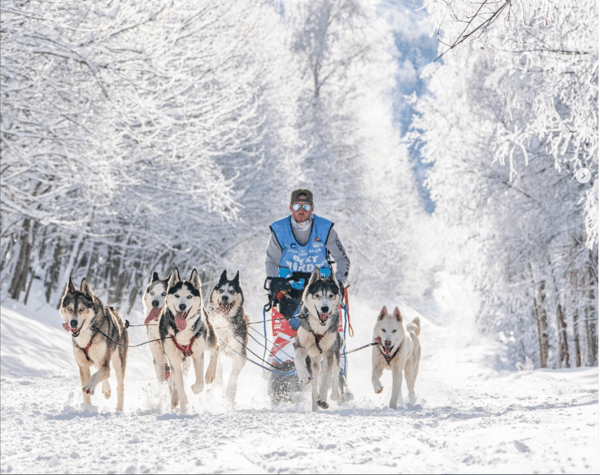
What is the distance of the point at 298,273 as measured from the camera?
691 cm

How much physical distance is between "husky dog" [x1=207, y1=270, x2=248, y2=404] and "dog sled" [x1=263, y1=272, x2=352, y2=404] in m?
0.28

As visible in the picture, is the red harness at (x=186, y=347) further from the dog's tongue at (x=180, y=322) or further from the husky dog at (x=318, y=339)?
the husky dog at (x=318, y=339)

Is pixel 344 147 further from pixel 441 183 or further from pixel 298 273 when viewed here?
pixel 298 273

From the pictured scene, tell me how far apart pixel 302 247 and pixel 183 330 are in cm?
183

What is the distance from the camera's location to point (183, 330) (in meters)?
5.69

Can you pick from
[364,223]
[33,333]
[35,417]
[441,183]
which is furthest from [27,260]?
[364,223]

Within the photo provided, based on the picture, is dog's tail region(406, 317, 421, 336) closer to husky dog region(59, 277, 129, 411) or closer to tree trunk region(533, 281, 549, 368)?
husky dog region(59, 277, 129, 411)

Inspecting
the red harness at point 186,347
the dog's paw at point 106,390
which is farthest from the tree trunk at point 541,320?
the red harness at point 186,347

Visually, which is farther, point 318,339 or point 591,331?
point 591,331

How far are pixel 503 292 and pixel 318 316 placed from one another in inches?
426

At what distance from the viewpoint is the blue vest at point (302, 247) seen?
698cm

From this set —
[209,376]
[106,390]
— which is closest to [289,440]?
[209,376]

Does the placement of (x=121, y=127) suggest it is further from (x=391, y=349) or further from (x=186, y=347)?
(x=391, y=349)

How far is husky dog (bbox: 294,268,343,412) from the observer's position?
6.04 metres
